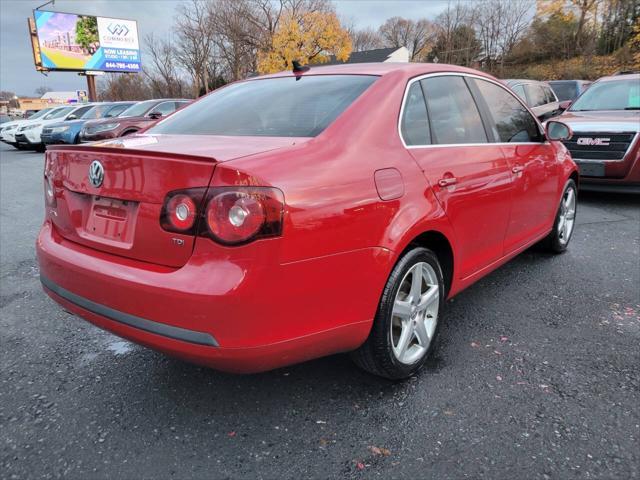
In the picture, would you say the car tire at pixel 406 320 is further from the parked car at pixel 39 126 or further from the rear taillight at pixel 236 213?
the parked car at pixel 39 126

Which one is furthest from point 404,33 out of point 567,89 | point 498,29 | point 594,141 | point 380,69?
point 380,69

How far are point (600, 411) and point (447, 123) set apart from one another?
1664mm

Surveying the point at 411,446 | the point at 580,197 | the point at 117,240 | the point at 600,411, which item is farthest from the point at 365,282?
the point at 580,197

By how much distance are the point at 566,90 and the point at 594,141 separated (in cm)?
958

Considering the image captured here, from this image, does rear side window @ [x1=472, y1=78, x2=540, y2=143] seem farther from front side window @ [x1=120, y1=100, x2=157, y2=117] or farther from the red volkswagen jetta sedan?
front side window @ [x1=120, y1=100, x2=157, y2=117]

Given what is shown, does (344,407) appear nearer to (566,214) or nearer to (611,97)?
(566,214)

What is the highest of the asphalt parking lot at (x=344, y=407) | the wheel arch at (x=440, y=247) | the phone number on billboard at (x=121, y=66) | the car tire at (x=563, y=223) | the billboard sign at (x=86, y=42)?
the billboard sign at (x=86, y=42)

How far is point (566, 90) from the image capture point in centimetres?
1509

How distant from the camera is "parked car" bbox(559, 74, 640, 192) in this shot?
6.58m

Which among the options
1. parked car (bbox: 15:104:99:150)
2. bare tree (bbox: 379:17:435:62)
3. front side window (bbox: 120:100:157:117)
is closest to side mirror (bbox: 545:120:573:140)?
front side window (bbox: 120:100:157:117)

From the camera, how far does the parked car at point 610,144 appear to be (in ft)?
21.6

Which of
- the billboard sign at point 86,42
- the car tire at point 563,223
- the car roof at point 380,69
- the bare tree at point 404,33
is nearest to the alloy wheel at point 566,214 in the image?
the car tire at point 563,223

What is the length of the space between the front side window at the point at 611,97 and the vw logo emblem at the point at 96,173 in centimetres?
779

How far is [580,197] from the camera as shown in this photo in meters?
7.78
